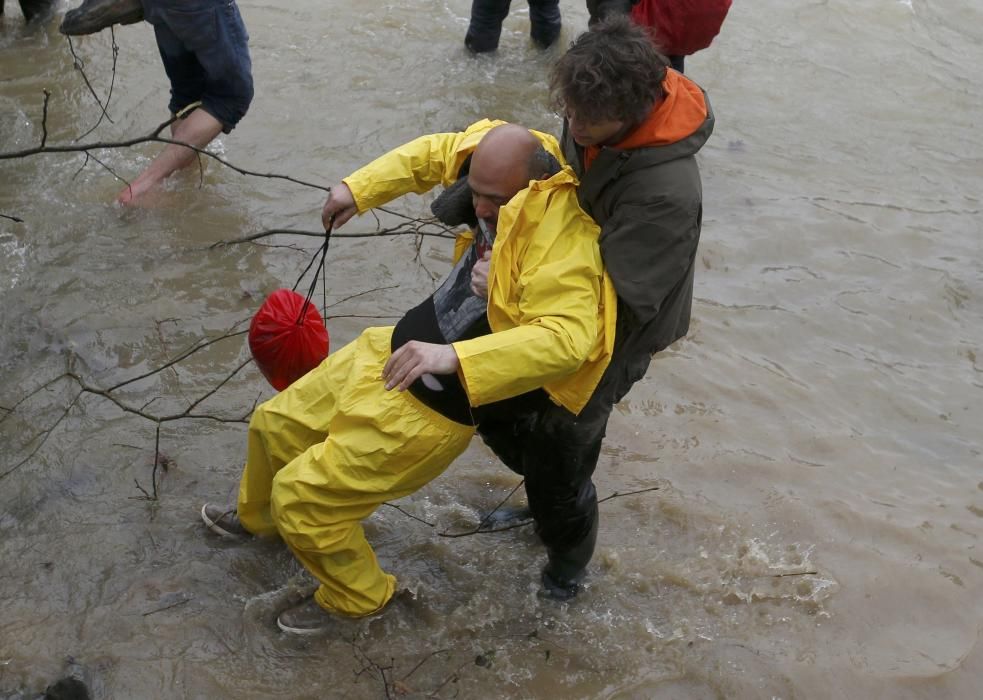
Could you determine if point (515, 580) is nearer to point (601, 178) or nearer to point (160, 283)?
point (601, 178)

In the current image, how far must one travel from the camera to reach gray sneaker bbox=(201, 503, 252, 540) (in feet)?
12.0

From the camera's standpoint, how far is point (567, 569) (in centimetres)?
352

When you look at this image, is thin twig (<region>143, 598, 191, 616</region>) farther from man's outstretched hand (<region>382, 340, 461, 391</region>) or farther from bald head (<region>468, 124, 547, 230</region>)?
bald head (<region>468, 124, 547, 230</region>)

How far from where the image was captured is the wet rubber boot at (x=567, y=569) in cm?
345

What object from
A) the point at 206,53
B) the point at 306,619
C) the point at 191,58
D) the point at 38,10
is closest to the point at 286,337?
the point at 306,619

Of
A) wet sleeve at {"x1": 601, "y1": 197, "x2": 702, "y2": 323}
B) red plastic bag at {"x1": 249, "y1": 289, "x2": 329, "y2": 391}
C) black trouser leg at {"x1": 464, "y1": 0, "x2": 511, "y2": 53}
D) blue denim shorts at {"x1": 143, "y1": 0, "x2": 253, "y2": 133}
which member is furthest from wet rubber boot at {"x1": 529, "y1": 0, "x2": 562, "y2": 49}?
wet sleeve at {"x1": 601, "y1": 197, "x2": 702, "y2": 323}

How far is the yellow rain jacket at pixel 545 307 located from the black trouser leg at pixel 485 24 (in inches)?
198

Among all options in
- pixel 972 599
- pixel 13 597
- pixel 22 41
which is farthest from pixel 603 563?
pixel 22 41

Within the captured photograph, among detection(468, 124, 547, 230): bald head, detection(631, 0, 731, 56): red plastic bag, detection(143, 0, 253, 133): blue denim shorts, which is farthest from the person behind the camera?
detection(631, 0, 731, 56): red plastic bag

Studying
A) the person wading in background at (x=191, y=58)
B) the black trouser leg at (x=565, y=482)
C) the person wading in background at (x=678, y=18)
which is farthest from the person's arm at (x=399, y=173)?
the person wading in background at (x=678, y=18)

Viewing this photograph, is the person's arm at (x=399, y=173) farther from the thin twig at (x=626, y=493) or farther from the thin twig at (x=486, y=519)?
the thin twig at (x=626, y=493)

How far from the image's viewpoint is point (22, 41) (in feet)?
24.3

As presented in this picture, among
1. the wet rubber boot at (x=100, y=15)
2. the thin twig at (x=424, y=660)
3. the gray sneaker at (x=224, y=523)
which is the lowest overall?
the thin twig at (x=424, y=660)

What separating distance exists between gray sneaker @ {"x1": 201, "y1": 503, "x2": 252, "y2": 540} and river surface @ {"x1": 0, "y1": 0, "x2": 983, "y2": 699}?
0.09m
